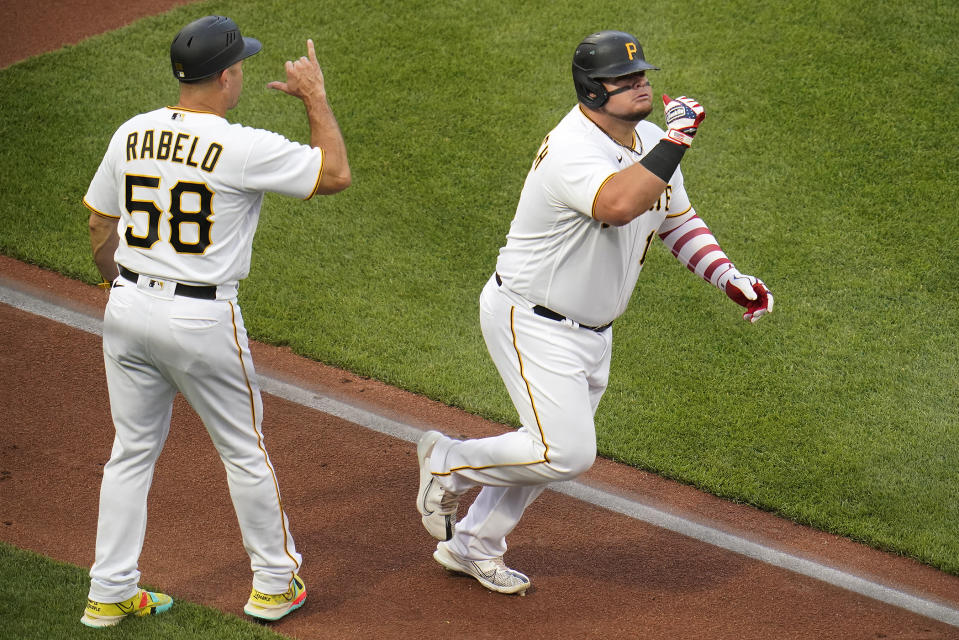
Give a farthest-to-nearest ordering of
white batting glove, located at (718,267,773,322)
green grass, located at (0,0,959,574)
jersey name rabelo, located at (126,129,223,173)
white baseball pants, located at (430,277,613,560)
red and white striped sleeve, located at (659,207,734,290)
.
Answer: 1. green grass, located at (0,0,959,574)
2. red and white striped sleeve, located at (659,207,734,290)
3. white batting glove, located at (718,267,773,322)
4. white baseball pants, located at (430,277,613,560)
5. jersey name rabelo, located at (126,129,223,173)

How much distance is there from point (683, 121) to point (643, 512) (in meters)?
2.04

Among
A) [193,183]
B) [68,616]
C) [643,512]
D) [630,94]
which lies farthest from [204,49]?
[643,512]

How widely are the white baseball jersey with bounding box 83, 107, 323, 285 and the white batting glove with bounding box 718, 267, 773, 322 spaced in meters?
1.62

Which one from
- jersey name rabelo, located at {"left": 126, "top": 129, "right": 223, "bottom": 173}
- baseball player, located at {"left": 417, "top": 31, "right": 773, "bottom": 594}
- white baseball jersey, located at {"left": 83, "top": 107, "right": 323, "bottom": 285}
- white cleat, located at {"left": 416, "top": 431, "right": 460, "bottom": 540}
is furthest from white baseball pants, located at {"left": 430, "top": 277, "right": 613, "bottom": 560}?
jersey name rabelo, located at {"left": 126, "top": 129, "right": 223, "bottom": 173}

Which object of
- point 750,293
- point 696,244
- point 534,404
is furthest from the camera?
point 696,244

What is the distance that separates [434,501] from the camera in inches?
169

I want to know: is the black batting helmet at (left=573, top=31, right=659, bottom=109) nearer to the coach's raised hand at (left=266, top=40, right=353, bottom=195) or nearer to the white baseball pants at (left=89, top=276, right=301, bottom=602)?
the coach's raised hand at (left=266, top=40, right=353, bottom=195)

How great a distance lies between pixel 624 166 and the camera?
12.9 ft

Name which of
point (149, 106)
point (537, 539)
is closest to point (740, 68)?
point (149, 106)

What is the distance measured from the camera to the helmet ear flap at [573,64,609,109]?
12.6ft

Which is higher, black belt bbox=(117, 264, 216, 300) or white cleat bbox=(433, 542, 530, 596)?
black belt bbox=(117, 264, 216, 300)

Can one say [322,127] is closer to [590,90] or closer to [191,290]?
[191,290]

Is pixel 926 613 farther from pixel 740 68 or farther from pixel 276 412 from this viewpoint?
pixel 740 68

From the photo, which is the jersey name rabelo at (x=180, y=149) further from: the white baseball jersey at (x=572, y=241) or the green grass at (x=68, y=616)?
the green grass at (x=68, y=616)
